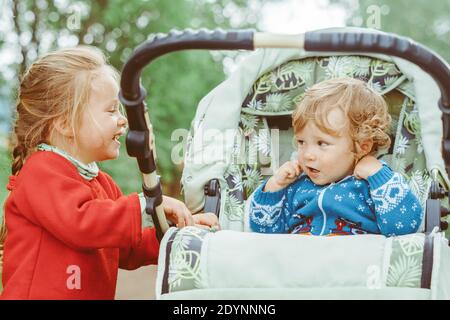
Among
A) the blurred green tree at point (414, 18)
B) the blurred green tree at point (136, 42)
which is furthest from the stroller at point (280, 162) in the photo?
the blurred green tree at point (414, 18)

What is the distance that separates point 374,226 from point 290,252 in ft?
1.60

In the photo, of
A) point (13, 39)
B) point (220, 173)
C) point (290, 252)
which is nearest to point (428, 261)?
point (290, 252)

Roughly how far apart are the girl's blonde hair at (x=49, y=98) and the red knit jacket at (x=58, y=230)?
0.10 m

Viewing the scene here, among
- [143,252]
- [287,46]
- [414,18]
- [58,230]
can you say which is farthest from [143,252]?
[414,18]

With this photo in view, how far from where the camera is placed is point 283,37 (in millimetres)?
1254

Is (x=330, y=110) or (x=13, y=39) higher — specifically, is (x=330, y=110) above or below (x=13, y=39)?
below

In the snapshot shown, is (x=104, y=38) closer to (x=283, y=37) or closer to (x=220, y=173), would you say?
(x=220, y=173)

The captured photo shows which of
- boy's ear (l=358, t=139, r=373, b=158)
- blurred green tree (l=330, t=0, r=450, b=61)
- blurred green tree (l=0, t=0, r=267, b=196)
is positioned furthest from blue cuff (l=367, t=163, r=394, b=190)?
blurred green tree (l=330, t=0, r=450, b=61)

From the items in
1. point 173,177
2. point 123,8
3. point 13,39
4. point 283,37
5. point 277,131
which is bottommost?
point 173,177

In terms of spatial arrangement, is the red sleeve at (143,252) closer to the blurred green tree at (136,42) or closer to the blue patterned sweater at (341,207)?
the blue patterned sweater at (341,207)

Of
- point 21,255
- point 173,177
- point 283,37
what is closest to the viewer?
point 283,37

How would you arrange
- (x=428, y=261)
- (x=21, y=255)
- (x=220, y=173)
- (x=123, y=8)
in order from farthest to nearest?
1. (x=123, y=8)
2. (x=220, y=173)
3. (x=21, y=255)
4. (x=428, y=261)

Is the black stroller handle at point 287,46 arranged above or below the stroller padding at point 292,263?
above

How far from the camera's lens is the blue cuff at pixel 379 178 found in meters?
1.78
